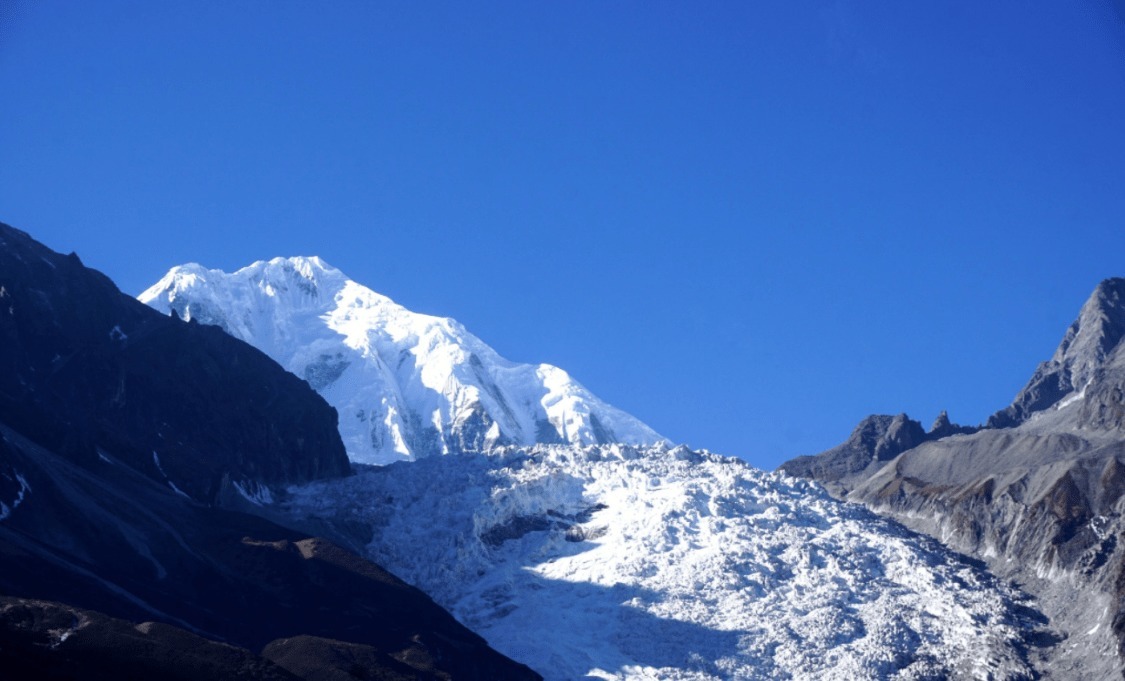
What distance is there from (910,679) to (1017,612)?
29.2 meters

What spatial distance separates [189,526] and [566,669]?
144 feet

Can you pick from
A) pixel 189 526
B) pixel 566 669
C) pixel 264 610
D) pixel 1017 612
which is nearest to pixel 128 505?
pixel 189 526

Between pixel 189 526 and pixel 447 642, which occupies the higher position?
pixel 189 526

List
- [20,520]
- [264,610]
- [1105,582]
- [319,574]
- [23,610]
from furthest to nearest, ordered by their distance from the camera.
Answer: [1105,582] → [319,574] → [264,610] → [20,520] → [23,610]

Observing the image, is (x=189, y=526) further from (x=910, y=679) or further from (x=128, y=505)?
(x=910, y=679)

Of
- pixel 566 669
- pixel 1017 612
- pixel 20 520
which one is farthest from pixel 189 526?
pixel 1017 612

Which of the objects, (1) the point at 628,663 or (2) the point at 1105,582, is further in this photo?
(2) the point at 1105,582

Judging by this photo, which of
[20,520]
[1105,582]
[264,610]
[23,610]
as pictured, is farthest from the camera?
[1105,582]

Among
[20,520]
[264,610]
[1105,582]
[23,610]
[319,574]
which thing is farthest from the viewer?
[1105,582]

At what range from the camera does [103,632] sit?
129 meters

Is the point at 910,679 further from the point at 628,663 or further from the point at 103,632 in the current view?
the point at 103,632

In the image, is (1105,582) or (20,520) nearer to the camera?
(20,520)

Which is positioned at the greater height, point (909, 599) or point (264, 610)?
point (909, 599)

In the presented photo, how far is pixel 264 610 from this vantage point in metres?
165
